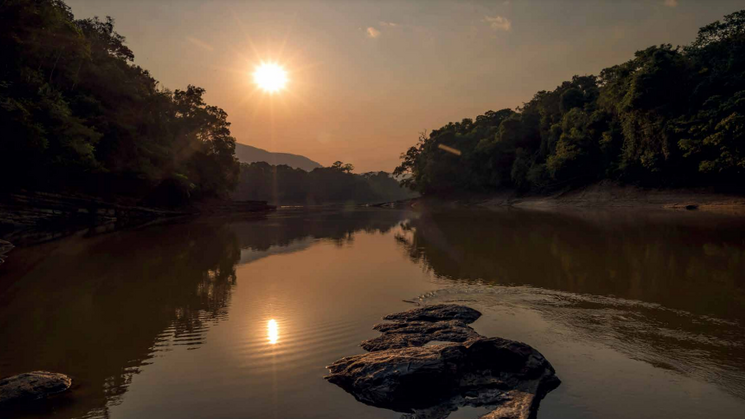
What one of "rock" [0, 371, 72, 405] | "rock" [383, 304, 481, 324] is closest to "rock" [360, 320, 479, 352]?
"rock" [383, 304, 481, 324]

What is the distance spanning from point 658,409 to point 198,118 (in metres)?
71.2

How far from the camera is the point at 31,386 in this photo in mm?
4945

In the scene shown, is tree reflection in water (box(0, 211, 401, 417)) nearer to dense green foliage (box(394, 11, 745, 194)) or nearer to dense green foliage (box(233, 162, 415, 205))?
dense green foliage (box(394, 11, 745, 194))

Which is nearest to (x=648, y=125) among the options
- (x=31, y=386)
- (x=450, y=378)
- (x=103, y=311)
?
(x=450, y=378)

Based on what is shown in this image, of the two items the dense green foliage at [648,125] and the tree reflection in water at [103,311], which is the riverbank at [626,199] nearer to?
the dense green foliage at [648,125]

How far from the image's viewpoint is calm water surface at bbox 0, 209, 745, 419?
480cm

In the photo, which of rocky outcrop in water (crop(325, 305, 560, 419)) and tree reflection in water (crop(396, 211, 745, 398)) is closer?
rocky outcrop in water (crop(325, 305, 560, 419))

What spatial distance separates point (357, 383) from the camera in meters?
4.98

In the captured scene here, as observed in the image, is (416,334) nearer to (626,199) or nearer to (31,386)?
(31,386)

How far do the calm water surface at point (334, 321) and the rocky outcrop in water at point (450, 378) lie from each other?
19cm

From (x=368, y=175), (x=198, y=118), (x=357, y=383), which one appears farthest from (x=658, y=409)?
(x=368, y=175)

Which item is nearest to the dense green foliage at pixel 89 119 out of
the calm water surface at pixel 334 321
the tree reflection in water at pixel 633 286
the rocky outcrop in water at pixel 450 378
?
the calm water surface at pixel 334 321

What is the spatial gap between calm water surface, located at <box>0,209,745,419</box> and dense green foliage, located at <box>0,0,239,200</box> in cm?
1558

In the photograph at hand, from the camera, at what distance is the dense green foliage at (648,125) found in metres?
35.1
